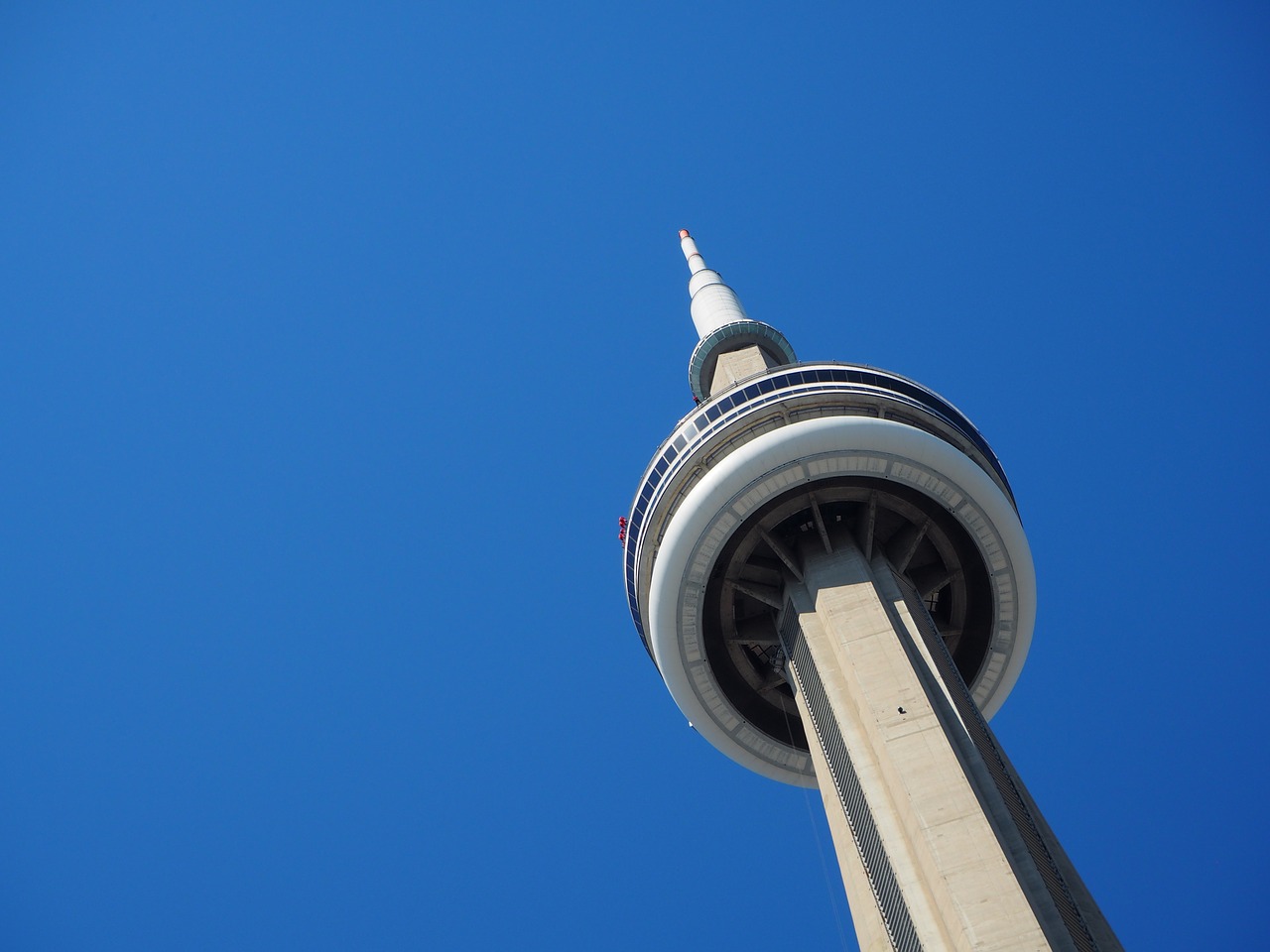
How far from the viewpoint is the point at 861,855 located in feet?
75.7

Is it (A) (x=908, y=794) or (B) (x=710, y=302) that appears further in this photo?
(B) (x=710, y=302)

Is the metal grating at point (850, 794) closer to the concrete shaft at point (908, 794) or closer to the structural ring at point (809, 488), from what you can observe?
the concrete shaft at point (908, 794)

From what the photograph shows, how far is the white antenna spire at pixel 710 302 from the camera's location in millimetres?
47406

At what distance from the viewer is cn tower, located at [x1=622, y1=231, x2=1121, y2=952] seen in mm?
20750

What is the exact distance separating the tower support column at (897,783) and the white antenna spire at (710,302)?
21.2 metres

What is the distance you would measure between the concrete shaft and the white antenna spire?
21.9 meters

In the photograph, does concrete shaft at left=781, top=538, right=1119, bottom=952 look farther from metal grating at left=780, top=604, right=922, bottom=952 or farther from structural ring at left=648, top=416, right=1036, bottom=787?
structural ring at left=648, top=416, right=1036, bottom=787

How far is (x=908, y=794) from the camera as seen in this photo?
2098cm

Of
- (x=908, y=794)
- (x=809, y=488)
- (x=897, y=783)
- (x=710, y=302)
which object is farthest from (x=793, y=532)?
(x=710, y=302)

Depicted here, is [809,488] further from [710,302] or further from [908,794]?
[710,302]

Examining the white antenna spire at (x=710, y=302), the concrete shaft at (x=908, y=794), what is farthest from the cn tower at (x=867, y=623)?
the white antenna spire at (x=710, y=302)

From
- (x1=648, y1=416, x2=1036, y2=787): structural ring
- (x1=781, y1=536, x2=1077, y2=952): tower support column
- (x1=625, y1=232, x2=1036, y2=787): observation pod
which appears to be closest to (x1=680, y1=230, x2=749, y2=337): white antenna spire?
(x1=625, y1=232, x2=1036, y2=787): observation pod

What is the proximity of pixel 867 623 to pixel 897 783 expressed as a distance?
210 inches

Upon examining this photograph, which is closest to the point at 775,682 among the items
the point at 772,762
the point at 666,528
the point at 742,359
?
the point at 772,762
